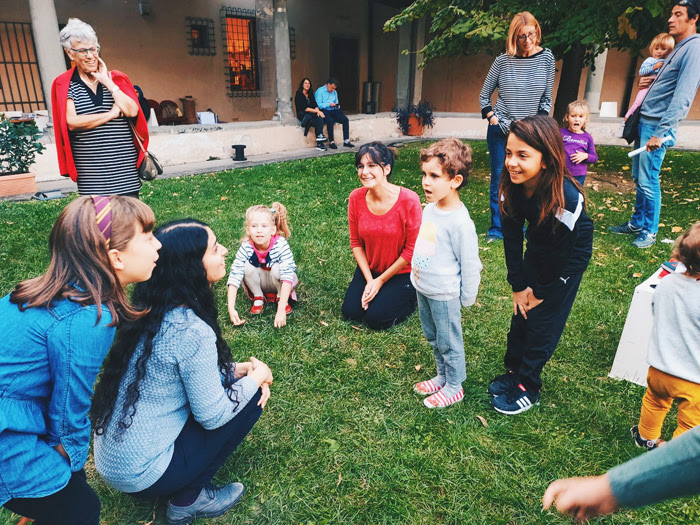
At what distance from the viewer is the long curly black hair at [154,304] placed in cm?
181

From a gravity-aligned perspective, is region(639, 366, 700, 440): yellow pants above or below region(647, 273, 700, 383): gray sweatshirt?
below

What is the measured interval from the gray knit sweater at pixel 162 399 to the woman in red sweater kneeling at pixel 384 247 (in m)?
1.89

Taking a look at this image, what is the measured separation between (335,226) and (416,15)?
490 cm

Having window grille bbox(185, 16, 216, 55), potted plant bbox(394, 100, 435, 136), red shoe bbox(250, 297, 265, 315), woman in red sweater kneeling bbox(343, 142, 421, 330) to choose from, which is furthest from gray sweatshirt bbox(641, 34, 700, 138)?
window grille bbox(185, 16, 216, 55)

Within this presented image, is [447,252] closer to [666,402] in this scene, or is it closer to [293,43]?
[666,402]

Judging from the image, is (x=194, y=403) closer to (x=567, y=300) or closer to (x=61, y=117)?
(x=567, y=300)

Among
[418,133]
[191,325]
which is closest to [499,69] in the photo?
[191,325]

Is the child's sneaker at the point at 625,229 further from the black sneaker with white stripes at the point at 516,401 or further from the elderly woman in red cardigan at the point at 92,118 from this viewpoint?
the elderly woman in red cardigan at the point at 92,118

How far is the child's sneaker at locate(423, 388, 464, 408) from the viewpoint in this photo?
2816 mm

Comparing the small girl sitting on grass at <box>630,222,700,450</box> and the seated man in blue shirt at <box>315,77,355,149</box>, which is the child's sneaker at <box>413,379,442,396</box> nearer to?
the small girl sitting on grass at <box>630,222,700,450</box>

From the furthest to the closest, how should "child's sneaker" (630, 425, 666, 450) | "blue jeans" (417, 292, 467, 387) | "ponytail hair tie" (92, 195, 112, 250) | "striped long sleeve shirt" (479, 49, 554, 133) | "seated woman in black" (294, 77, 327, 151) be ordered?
"seated woman in black" (294, 77, 327, 151), "striped long sleeve shirt" (479, 49, 554, 133), "blue jeans" (417, 292, 467, 387), "child's sneaker" (630, 425, 666, 450), "ponytail hair tie" (92, 195, 112, 250)

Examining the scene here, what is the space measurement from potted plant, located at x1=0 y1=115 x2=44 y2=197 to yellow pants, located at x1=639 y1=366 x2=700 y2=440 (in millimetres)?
8337

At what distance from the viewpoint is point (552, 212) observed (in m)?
2.38

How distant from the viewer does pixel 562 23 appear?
22.2 ft
